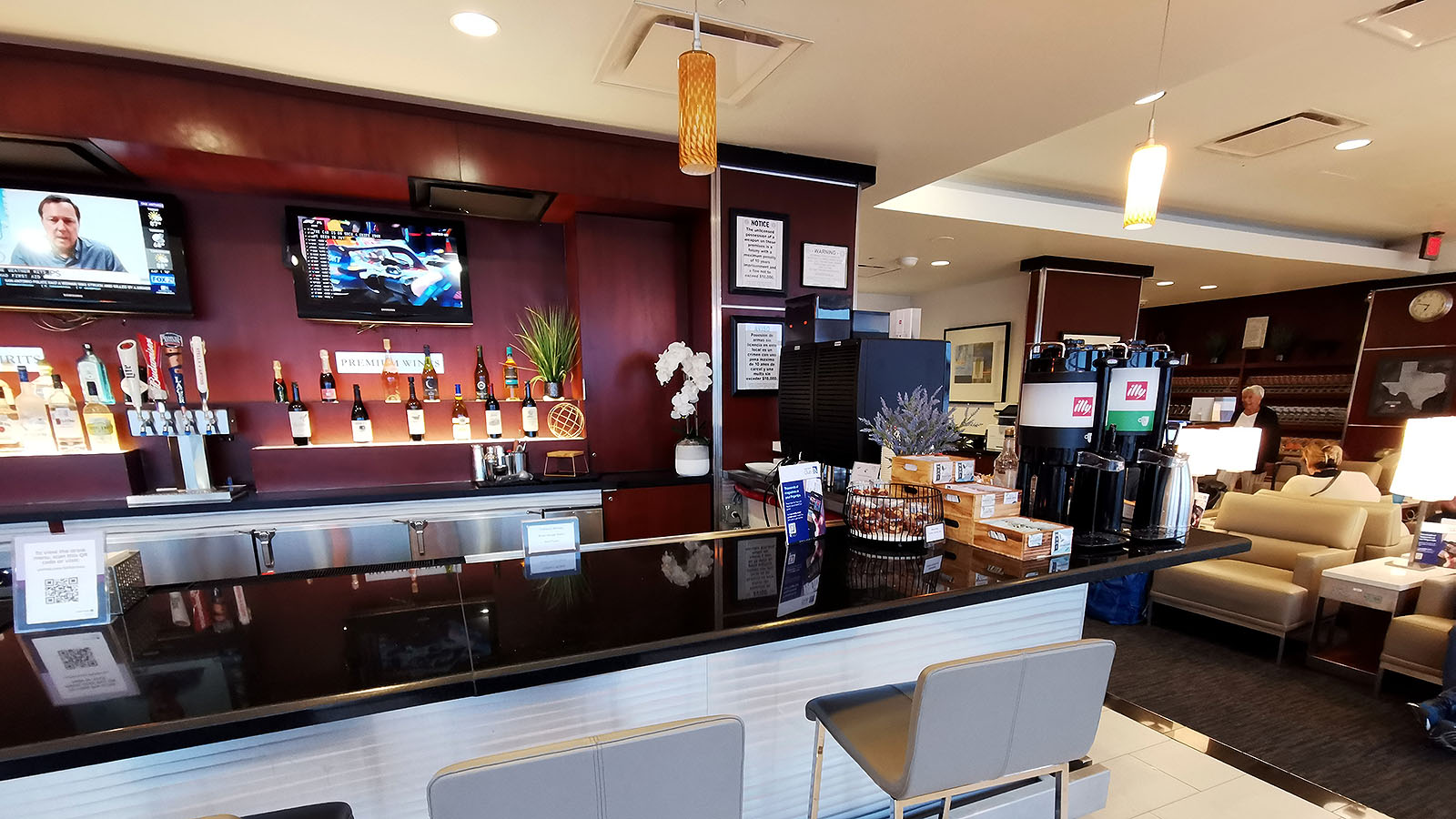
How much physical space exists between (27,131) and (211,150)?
537mm

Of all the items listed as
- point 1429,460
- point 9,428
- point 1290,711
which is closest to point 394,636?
point 9,428

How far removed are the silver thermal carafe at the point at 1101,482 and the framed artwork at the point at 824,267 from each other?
5.53 feet

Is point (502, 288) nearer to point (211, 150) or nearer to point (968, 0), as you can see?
point (211, 150)

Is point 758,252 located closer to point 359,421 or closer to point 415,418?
point 415,418

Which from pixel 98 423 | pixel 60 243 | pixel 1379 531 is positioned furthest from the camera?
pixel 1379 531

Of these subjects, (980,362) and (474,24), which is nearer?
(474,24)

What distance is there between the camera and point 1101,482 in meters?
1.59

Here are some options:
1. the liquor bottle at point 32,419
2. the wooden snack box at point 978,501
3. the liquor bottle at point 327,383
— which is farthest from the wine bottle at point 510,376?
the wooden snack box at point 978,501

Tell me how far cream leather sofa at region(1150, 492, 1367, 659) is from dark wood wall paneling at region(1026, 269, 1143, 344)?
2459 millimetres

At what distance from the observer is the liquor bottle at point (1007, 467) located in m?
1.73

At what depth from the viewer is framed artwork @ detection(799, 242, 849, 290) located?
9.89 feet

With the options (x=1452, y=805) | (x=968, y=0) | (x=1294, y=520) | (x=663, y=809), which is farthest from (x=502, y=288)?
(x=1294, y=520)

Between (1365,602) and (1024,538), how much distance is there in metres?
2.79

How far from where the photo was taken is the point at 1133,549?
4.91ft
